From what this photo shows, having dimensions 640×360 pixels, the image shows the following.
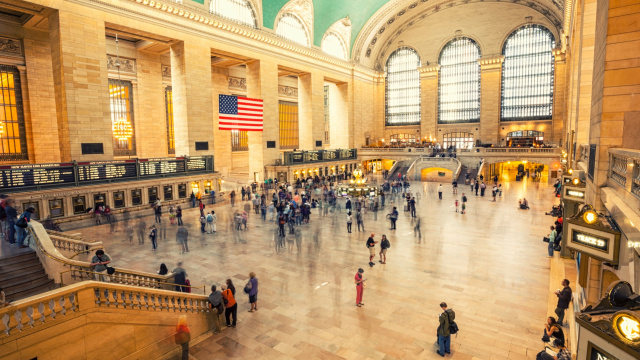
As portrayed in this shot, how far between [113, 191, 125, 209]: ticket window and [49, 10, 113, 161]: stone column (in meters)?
2.36

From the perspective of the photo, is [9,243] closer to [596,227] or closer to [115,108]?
[596,227]

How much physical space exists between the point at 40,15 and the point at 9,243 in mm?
14229

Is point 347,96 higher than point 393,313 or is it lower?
higher

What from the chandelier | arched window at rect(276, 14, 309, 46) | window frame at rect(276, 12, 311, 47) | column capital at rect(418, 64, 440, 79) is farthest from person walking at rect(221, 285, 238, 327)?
column capital at rect(418, 64, 440, 79)

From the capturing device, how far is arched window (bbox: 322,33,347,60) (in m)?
35.2

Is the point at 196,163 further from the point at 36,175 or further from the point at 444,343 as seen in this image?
the point at 444,343

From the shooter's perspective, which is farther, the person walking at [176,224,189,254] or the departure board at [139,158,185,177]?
the departure board at [139,158,185,177]

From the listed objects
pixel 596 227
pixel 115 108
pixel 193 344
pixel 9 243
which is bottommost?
pixel 193 344

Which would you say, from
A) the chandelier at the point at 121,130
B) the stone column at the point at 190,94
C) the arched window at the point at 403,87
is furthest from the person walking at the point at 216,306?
the arched window at the point at 403,87

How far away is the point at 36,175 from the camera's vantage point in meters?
14.6

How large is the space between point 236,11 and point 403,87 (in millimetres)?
25097

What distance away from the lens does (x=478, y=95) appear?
39.6 meters

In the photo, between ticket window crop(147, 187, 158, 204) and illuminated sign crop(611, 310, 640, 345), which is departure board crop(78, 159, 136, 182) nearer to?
ticket window crop(147, 187, 158, 204)

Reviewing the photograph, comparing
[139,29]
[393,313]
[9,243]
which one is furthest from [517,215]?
[139,29]
